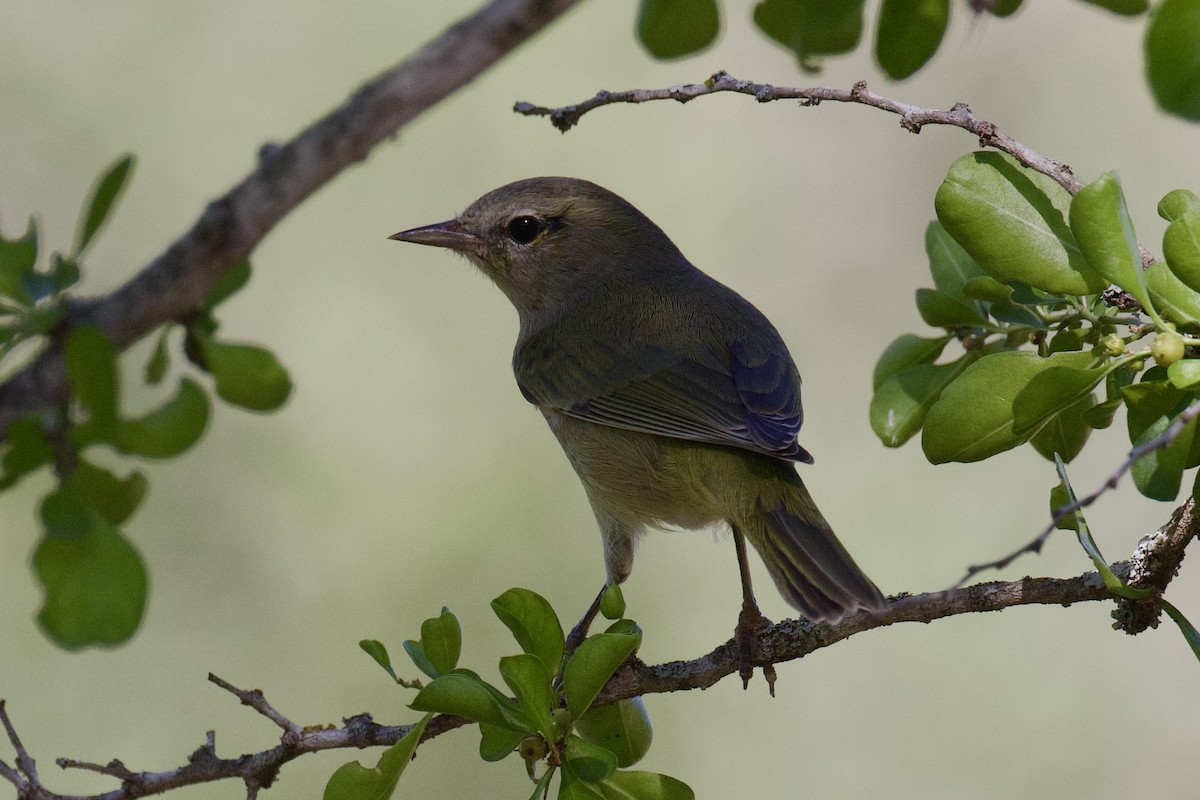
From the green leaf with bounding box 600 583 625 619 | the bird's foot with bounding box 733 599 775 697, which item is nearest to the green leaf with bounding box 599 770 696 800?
the green leaf with bounding box 600 583 625 619

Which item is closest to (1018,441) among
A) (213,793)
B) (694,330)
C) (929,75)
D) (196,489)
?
(694,330)

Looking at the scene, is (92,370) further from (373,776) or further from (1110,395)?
(1110,395)

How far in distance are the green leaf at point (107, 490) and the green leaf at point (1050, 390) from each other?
1.38 meters

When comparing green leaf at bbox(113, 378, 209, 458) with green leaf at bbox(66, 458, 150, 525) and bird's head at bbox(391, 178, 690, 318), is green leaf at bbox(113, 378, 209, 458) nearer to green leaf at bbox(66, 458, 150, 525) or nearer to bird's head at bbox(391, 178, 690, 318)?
green leaf at bbox(66, 458, 150, 525)

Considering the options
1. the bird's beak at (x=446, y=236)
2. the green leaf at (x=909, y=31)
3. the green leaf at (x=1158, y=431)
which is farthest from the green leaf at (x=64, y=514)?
the bird's beak at (x=446, y=236)

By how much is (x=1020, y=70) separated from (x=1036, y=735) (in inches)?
145

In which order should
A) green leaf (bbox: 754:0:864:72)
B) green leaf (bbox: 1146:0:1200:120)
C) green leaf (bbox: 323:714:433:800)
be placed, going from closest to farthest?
1. green leaf (bbox: 1146:0:1200:120)
2. green leaf (bbox: 754:0:864:72)
3. green leaf (bbox: 323:714:433:800)

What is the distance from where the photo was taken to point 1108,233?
205 centimetres

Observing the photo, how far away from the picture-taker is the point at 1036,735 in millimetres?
5707

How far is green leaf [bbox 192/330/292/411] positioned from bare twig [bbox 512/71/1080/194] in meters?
1.08

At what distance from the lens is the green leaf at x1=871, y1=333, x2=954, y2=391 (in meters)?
2.79

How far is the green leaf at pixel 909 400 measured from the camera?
8.79 ft

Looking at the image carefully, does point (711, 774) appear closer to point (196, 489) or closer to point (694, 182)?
point (196, 489)

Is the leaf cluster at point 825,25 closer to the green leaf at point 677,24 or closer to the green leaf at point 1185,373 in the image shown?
the green leaf at point 677,24
